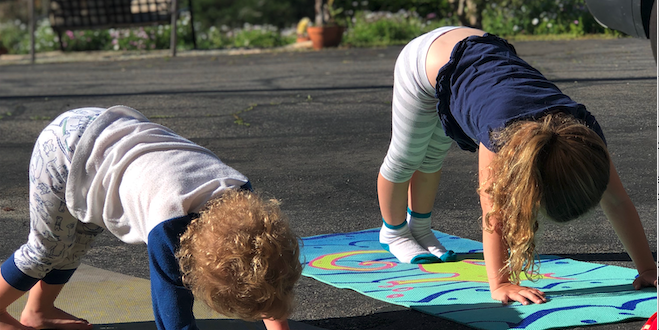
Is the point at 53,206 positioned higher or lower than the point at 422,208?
higher

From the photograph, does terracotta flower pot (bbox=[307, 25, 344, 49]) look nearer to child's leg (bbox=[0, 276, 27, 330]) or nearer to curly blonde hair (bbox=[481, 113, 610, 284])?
child's leg (bbox=[0, 276, 27, 330])

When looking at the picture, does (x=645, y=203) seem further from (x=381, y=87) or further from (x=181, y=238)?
(x=381, y=87)

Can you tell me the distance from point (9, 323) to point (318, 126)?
13.5 ft

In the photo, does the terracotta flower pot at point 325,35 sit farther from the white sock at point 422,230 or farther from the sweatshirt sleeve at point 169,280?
the sweatshirt sleeve at point 169,280

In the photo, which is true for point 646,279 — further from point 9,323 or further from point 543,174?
point 9,323

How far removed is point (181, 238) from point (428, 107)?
129cm

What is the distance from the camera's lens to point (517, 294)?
98.0 inches

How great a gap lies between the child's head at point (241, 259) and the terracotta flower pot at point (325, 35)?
1120 cm

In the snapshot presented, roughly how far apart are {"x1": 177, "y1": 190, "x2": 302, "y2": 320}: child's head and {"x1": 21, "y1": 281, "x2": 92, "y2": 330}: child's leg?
2.75ft

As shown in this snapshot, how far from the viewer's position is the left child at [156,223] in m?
1.71

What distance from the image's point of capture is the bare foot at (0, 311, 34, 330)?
2.29 metres

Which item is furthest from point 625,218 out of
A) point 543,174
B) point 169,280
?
point 169,280

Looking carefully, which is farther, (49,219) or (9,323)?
(9,323)

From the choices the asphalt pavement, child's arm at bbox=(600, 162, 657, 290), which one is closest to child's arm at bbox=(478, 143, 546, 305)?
the asphalt pavement
